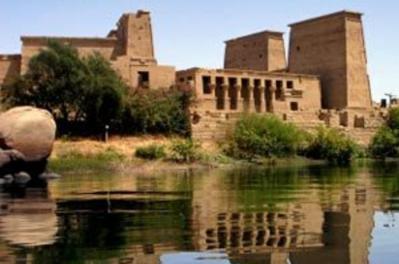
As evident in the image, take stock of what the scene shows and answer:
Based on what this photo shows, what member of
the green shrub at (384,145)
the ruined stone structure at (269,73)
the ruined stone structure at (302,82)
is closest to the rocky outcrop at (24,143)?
the ruined stone structure at (269,73)

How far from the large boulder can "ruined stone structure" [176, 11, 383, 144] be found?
22.3 meters

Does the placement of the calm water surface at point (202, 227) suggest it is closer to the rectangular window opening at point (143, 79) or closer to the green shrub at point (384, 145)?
the rectangular window opening at point (143, 79)

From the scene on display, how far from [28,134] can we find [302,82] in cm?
3464

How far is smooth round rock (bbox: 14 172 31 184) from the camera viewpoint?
29938 mm

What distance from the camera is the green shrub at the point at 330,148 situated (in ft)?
173

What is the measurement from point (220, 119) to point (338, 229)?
134ft

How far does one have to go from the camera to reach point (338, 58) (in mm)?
63500

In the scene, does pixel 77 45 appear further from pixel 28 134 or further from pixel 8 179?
pixel 8 179

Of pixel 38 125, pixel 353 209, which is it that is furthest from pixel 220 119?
pixel 353 209

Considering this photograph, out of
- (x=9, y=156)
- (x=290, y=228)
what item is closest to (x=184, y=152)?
(x=9, y=156)

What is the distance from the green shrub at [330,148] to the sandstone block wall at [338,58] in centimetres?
985

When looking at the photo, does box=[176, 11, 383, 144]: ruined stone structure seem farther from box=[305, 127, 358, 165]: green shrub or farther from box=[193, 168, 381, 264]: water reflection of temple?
box=[193, 168, 381, 264]: water reflection of temple

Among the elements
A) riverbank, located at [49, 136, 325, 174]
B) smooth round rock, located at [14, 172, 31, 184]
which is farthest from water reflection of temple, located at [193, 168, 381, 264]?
riverbank, located at [49, 136, 325, 174]

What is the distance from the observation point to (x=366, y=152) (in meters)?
58.7
